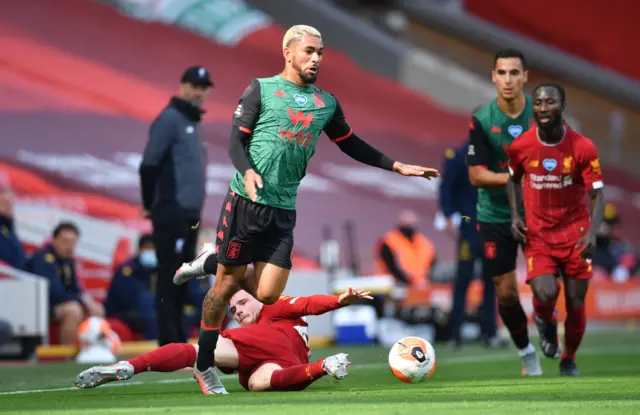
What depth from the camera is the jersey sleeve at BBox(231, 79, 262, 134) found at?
709 cm

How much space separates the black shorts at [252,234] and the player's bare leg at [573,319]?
7.73 feet

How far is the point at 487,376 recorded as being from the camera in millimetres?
8906

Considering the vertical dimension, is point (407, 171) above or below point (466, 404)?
above

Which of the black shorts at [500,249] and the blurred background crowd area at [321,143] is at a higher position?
the blurred background crowd area at [321,143]

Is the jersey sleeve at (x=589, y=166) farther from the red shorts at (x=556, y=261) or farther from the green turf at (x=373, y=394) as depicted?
the green turf at (x=373, y=394)

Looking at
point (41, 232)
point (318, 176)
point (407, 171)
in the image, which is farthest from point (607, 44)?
point (407, 171)

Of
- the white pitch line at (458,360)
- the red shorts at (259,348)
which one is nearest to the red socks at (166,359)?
the red shorts at (259,348)

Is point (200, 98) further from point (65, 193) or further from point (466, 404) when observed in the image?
point (65, 193)

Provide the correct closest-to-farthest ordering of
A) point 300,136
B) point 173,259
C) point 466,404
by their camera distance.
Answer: point 466,404 → point 300,136 → point 173,259

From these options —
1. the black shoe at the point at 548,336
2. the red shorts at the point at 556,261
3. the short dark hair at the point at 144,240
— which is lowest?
the black shoe at the point at 548,336

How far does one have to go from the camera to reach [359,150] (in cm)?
770

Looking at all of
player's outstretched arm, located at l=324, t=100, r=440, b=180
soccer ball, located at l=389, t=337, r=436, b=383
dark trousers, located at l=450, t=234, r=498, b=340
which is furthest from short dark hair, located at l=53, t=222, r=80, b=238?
soccer ball, located at l=389, t=337, r=436, b=383

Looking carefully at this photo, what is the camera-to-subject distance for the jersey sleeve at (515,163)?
340 inches

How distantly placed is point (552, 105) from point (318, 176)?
11.9 metres
